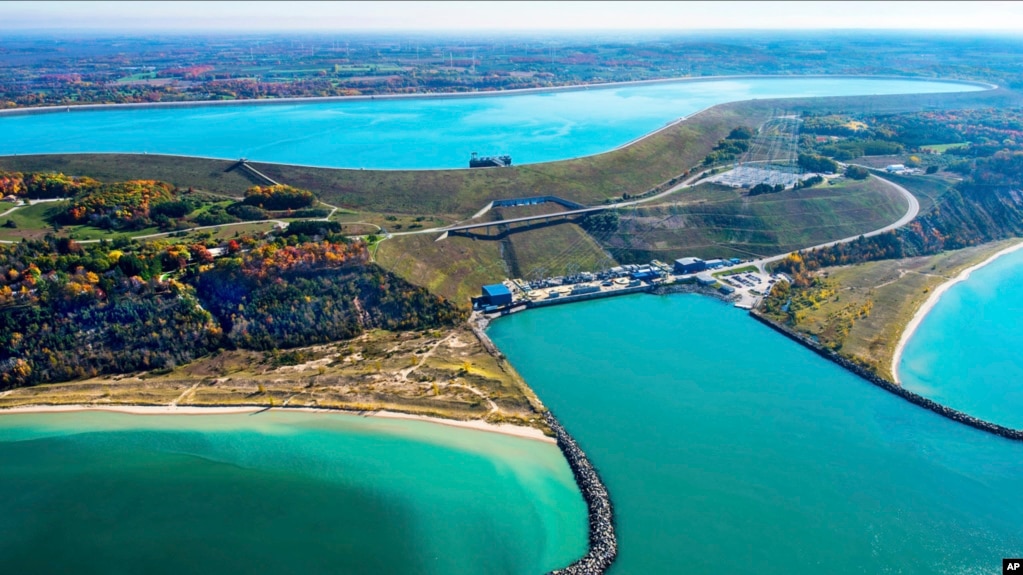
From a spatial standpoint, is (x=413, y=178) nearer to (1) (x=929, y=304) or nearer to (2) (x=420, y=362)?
(2) (x=420, y=362)

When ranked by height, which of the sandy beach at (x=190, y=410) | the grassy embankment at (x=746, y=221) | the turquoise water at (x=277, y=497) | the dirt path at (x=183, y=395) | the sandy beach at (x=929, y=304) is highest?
the grassy embankment at (x=746, y=221)

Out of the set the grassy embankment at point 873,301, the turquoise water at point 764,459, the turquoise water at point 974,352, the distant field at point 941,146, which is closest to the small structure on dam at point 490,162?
the turquoise water at point 764,459

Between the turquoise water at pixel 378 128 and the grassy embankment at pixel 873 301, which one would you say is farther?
the turquoise water at pixel 378 128

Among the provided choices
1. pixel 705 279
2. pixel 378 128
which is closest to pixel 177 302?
pixel 705 279

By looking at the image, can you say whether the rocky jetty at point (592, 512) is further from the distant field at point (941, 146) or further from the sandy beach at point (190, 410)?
the distant field at point (941, 146)

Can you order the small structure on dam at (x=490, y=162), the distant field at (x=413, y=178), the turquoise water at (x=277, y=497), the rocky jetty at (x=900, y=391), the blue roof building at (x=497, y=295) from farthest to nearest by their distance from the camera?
the small structure on dam at (x=490, y=162) < the distant field at (x=413, y=178) < the blue roof building at (x=497, y=295) < the rocky jetty at (x=900, y=391) < the turquoise water at (x=277, y=497)

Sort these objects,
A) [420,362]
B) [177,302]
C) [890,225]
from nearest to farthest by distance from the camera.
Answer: [420,362], [177,302], [890,225]

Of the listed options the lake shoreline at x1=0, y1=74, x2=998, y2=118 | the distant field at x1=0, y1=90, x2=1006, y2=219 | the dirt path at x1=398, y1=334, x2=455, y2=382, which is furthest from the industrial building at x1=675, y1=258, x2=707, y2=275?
the lake shoreline at x1=0, y1=74, x2=998, y2=118
